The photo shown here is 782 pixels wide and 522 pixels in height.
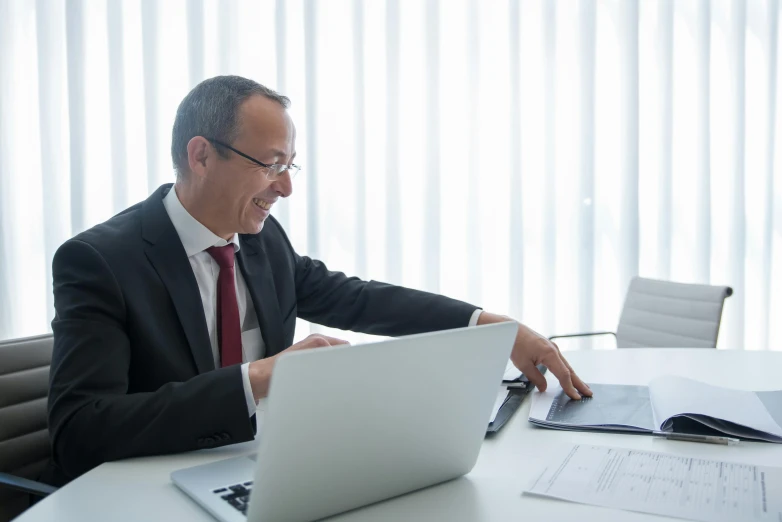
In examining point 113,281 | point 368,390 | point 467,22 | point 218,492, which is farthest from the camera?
point 467,22

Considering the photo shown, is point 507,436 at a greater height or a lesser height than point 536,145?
lesser

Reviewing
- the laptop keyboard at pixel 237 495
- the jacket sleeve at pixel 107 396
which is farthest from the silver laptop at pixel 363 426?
the jacket sleeve at pixel 107 396

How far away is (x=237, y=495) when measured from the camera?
921mm

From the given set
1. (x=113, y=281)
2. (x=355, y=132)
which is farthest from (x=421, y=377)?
(x=355, y=132)

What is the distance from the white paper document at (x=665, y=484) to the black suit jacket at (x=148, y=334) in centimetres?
52

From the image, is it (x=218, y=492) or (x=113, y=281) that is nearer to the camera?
(x=218, y=492)

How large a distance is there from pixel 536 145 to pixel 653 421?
87.3 inches

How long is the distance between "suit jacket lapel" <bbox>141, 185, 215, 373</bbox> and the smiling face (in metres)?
0.14

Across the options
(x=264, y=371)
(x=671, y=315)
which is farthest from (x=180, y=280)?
(x=671, y=315)

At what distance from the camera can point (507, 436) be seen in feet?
3.97

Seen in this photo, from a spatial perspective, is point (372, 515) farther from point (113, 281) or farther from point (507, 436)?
point (113, 281)

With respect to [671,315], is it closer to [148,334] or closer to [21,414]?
[148,334]

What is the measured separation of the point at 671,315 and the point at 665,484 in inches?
67.5

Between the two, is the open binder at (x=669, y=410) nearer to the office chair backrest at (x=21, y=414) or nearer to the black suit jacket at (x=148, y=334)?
the black suit jacket at (x=148, y=334)
